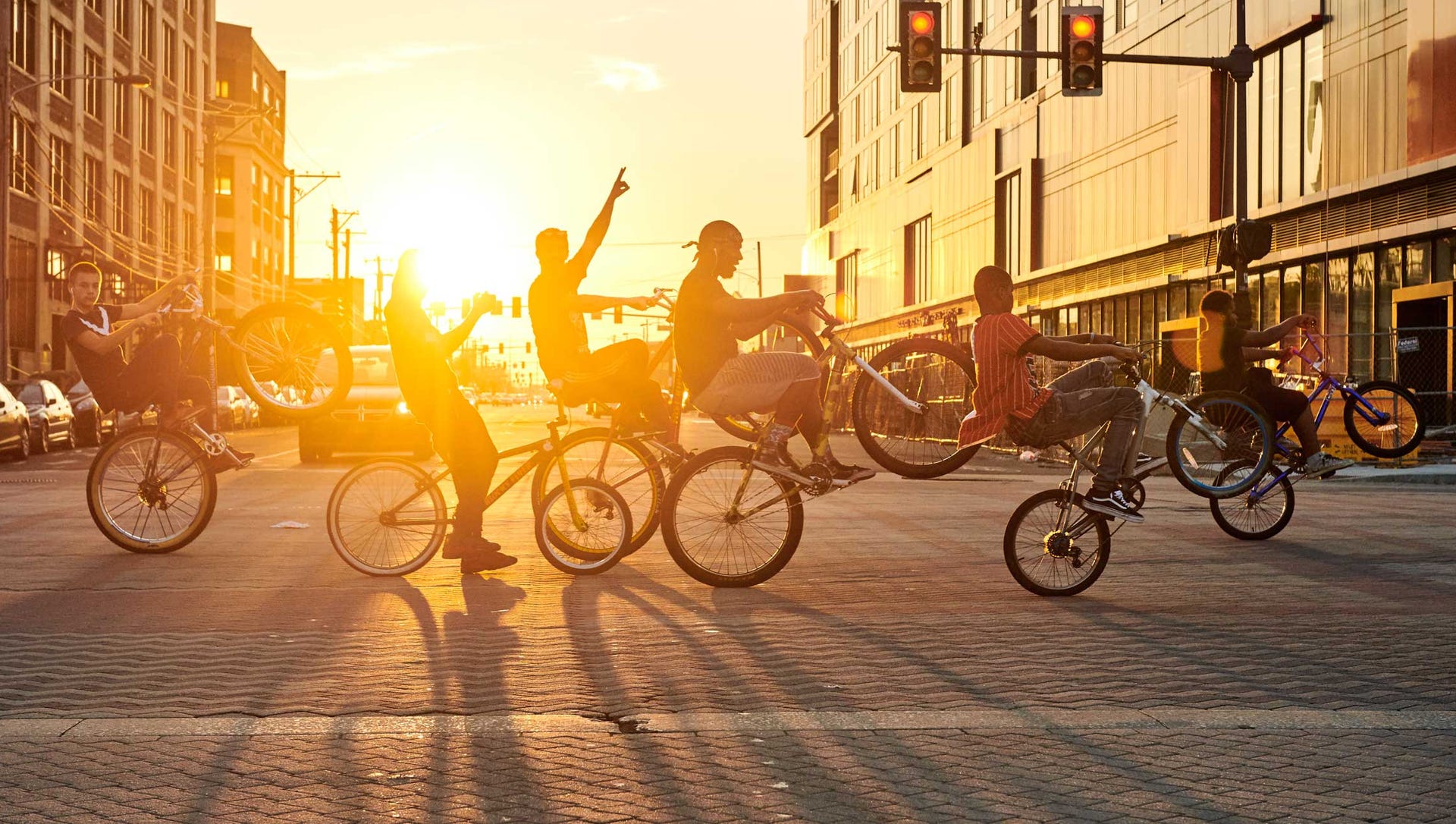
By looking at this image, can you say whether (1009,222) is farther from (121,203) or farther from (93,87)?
(121,203)

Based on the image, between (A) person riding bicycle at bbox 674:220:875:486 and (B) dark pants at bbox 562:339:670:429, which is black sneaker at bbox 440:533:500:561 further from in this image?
(A) person riding bicycle at bbox 674:220:875:486

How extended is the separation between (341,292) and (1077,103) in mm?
33939

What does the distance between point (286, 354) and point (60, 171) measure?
156 ft

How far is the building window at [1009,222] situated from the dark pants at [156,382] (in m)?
41.6

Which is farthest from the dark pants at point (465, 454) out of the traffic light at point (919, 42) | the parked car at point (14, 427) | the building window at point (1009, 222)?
the building window at point (1009, 222)

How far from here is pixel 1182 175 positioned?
37.7 meters

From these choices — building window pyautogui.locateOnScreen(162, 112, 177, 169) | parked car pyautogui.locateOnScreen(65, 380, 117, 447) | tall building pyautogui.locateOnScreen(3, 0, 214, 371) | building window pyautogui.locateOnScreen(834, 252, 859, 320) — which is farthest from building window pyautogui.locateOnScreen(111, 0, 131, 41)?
building window pyautogui.locateOnScreen(834, 252, 859, 320)

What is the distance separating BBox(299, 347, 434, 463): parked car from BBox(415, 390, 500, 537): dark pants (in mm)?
15045

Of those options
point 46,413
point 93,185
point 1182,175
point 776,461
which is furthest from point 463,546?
point 93,185

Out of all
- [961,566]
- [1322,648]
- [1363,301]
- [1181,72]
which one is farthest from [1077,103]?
[1322,648]

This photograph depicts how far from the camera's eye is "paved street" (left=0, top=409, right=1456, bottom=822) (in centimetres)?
461

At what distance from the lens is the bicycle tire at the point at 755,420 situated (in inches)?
360

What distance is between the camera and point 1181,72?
37.9 metres

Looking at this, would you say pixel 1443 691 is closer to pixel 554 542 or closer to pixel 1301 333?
pixel 554 542
